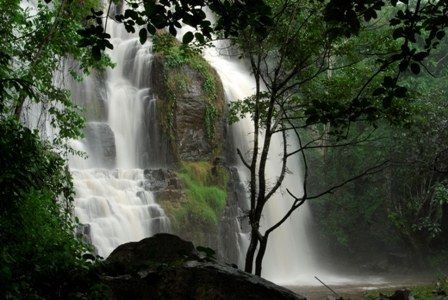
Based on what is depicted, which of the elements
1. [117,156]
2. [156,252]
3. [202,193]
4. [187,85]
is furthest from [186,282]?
[187,85]

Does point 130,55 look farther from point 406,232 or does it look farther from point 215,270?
point 215,270

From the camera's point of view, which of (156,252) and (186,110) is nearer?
(156,252)

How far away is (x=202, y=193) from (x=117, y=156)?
3478 mm

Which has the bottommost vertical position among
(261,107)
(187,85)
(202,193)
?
(202,193)

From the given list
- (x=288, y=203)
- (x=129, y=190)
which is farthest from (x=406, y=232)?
(x=129, y=190)

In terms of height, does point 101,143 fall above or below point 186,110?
below

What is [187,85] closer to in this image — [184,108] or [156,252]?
[184,108]

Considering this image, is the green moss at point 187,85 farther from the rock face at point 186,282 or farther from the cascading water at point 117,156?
the rock face at point 186,282

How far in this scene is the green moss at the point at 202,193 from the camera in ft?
50.3

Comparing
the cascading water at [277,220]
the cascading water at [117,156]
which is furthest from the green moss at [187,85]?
the cascading water at [277,220]

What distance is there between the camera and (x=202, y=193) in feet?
53.5

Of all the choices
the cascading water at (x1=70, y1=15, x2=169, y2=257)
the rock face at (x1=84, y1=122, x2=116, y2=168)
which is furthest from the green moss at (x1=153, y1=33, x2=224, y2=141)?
the rock face at (x1=84, y1=122, x2=116, y2=168)

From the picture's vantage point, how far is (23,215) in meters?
4.03

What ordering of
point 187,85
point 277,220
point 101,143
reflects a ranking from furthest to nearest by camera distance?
point 277,220, point 187,85, point 101,143
